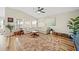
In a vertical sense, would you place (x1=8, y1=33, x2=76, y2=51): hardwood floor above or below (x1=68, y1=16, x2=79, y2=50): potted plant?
below

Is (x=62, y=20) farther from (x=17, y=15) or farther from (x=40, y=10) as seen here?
(x=17, y=15)

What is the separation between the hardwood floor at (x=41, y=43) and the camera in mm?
2242

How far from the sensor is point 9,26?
2.23 meters

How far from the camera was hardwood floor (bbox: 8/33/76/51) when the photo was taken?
2.24m

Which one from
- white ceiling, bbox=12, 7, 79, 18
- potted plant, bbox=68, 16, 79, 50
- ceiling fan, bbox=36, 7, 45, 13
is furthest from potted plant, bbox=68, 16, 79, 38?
ceiling fan, bbox=36, 7, 45, 13

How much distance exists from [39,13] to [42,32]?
0.37 m

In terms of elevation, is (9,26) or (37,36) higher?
(9,26)

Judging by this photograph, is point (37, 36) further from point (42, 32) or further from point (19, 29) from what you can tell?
point (19, 29)

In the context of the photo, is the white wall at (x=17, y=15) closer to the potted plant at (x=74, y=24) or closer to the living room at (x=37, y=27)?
the living room at (x=37, y=27)

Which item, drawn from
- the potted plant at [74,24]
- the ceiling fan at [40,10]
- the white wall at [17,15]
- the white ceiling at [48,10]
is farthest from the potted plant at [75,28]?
the white wall at [17,15]

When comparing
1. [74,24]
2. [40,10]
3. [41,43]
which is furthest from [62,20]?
[41,43]

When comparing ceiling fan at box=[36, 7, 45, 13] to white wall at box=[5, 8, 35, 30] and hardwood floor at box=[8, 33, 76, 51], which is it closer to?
white wall at box=[5, 8, 35, 30]
